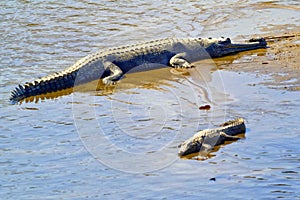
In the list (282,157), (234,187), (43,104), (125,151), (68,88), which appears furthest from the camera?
(68,88)

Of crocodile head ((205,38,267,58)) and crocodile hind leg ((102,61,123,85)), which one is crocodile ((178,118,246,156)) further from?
crocodile head ((205,38,267,58))

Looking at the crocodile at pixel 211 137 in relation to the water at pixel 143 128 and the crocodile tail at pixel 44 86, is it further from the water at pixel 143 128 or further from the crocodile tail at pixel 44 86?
the crocodile tail at pixel 44 86

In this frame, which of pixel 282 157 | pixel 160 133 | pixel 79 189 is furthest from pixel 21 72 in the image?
pixel 282 157

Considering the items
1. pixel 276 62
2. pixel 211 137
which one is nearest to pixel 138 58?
pixel 276 62

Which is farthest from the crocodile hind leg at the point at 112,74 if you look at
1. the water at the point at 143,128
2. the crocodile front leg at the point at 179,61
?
the crocodile front leg at the point at 179,61

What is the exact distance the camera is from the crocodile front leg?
360 inches

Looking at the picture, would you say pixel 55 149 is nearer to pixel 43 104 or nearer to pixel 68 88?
pixel 43 104

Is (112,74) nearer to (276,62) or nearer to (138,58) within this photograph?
(138,58)

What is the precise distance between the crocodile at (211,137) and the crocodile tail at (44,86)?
3.03 metres

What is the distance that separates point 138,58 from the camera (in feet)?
30.9

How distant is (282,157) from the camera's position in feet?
18.3

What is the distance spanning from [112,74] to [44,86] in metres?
1.09

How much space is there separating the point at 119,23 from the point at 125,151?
20.6ft

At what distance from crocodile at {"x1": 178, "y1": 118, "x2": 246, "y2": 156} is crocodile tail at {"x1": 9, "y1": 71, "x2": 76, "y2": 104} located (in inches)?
119
